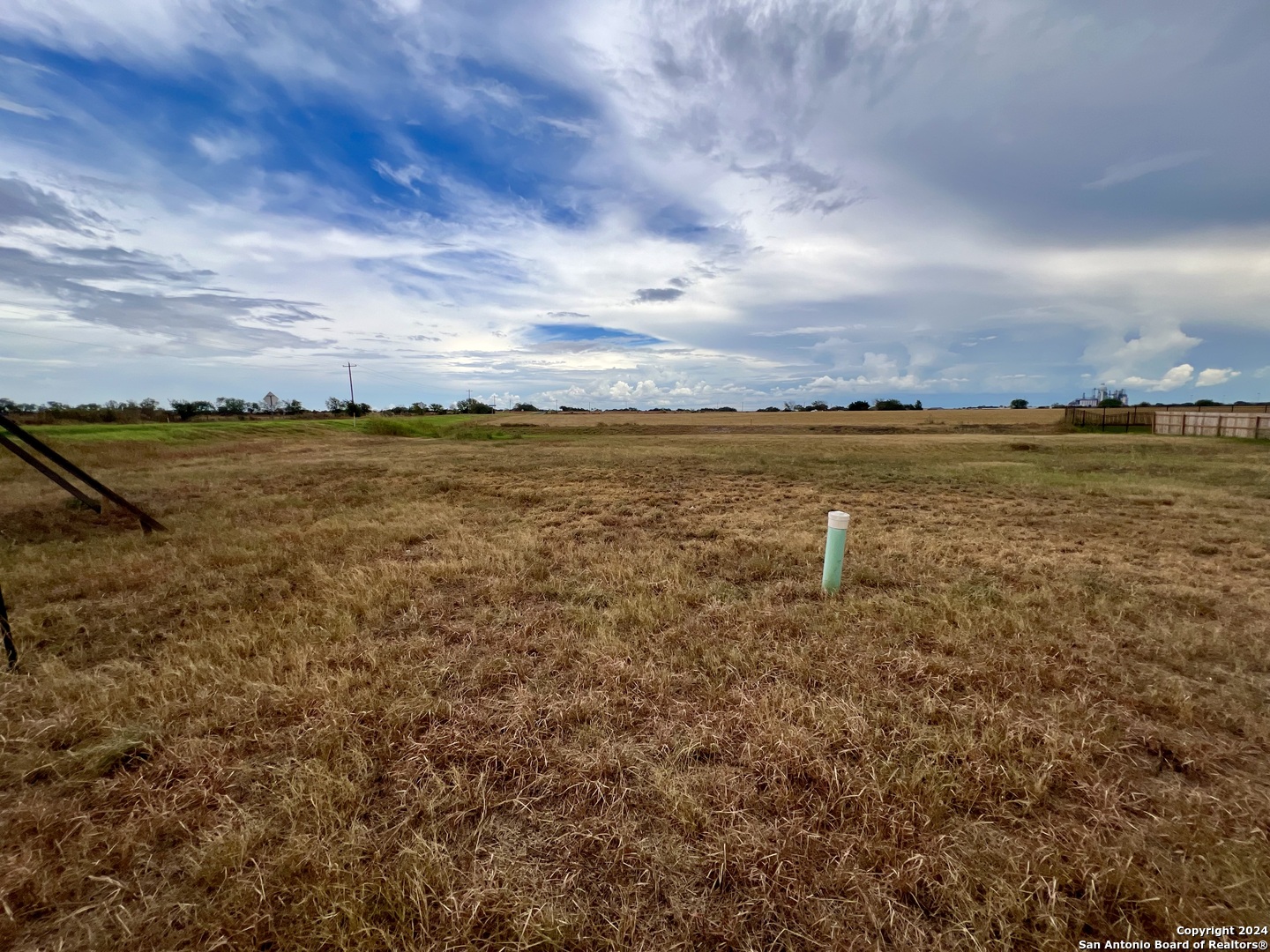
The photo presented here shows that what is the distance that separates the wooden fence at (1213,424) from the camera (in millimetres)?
36469

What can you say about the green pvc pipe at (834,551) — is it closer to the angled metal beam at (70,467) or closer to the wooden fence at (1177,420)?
the angled metal beam at (70,467)

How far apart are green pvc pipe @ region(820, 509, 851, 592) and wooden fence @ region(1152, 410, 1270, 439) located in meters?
51.7

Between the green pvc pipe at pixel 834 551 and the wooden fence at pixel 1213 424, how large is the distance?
2035 inches

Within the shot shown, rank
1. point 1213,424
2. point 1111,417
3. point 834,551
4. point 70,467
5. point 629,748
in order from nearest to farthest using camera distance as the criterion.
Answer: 1. point 629,748
2. point 834,551
3. point 70,467
4. point 1213,424
5. point 1111,417

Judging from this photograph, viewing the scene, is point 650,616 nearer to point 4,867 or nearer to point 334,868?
point 334,868

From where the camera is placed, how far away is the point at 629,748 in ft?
11.3

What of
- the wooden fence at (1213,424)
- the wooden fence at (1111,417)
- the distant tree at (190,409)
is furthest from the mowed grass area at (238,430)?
the wooden fence at (1111,417)

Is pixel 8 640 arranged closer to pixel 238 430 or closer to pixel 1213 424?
pixel 238 430

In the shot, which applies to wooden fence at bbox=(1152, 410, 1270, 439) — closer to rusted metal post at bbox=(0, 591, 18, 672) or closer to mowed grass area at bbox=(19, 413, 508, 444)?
rusted metal post at bbox=(0, 591, 18, 672)

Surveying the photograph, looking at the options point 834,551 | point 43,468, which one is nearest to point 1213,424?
point 834,551

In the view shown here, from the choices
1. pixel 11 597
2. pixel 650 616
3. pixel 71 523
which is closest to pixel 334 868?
pixel 650 616

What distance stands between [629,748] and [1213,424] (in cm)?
6001

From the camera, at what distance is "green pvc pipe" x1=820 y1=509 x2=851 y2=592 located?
20.7 feet

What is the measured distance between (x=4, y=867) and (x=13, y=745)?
1514 millimetres
